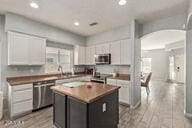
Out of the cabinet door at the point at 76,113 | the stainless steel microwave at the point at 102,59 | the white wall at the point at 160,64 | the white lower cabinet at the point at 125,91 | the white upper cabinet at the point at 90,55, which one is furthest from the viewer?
the white wall at the point at 160,64

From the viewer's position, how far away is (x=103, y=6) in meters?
2.76

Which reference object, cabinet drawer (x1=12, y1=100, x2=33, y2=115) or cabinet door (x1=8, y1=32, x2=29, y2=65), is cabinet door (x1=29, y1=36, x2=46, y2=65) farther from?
cabinet drawer (x1=12, y1=100, x2=33, y2=115)

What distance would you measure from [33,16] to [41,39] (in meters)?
0.76

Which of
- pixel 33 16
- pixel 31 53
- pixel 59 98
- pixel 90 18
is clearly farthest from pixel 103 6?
pixel 31 53

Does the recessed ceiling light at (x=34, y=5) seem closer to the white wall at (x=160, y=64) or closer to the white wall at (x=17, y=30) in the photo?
the white wall at (x=17, y=30)

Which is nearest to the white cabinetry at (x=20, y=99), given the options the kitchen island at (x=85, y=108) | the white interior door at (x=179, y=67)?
the kitchen island at (x=85, y=108)

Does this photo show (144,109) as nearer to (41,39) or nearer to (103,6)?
(103,6)

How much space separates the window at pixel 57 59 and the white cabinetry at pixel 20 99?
1432 mm

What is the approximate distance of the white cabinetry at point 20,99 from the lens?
2758 millimetres

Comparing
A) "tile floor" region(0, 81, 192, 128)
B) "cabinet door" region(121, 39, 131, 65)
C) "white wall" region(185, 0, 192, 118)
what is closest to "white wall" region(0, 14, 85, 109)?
"tile floor" region(0, 81, 192, 128)

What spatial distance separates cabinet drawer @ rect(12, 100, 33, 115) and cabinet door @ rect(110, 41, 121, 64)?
3136 mm

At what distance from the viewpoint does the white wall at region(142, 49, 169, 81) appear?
914cm

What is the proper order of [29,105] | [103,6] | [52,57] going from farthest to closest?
[52,57] → [29,105] → [103,6]

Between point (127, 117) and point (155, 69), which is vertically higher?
point (155, 69)
